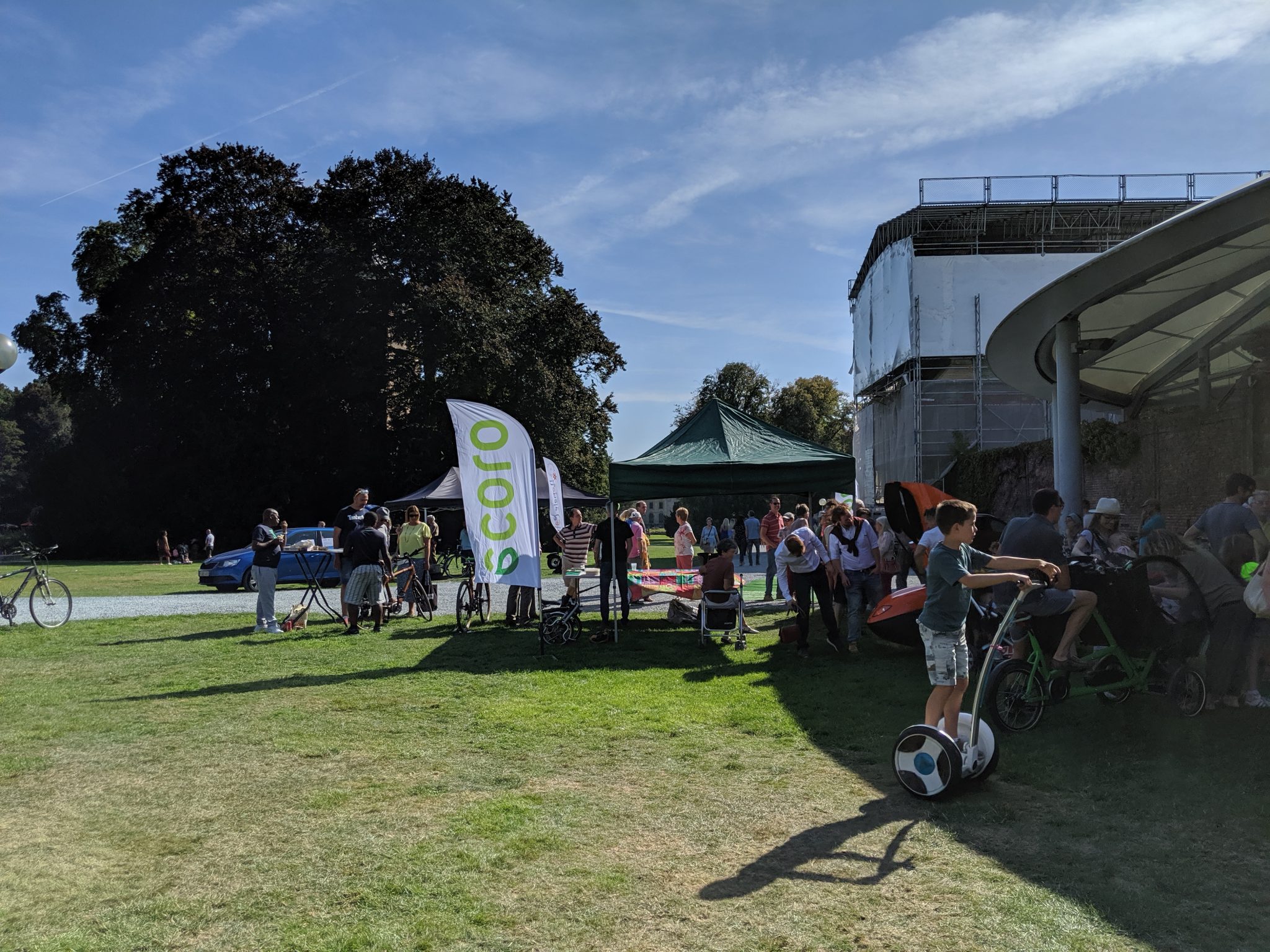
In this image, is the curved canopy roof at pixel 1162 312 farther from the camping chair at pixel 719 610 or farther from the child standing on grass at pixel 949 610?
the camping chair at pixel 719 610

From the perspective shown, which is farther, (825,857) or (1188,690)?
(1188,690)

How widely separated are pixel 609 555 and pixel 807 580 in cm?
300

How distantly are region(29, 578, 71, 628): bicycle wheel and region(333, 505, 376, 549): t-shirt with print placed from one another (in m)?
4.49

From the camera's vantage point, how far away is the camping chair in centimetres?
1220

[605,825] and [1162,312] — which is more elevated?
[1162,312]

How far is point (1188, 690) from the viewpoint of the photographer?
754 cm

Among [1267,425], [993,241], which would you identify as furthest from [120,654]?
[993,241]

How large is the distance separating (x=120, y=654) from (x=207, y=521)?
101ft

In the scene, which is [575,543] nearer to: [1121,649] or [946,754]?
[1121,649]

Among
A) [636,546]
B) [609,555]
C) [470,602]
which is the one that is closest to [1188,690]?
[609,555]

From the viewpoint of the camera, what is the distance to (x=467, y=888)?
440cm

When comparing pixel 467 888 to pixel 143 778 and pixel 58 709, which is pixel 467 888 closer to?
pixel 143 778

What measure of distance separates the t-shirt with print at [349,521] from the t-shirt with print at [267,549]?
849mm

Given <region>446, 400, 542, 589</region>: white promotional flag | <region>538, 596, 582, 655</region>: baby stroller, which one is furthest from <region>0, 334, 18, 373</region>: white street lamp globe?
<region>538, 596, 582, 655</region>: baby stroller
